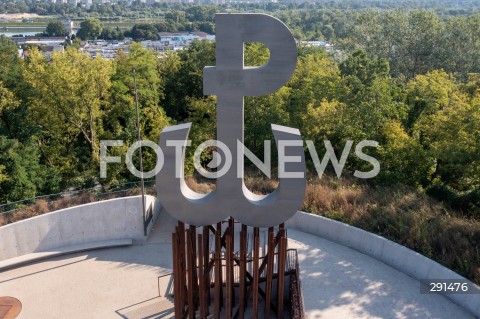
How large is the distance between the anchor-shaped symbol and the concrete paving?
12.9 ft

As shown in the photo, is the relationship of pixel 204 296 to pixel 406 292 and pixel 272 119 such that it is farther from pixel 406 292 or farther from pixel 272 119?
pixel 272 119

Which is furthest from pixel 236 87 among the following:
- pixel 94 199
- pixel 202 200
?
pixel 94 199

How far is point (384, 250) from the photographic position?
585 inches

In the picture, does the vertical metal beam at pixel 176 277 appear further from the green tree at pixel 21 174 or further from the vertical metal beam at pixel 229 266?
the green tree at pixel 21 174

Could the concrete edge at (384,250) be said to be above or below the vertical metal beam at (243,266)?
below

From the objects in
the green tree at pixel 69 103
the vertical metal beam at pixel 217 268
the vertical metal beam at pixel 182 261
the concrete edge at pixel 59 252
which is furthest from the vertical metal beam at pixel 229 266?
the green tree at pixel 69 103

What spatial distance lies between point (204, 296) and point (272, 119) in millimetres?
13615

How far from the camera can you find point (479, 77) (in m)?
28.4

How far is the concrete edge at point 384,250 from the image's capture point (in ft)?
41.4

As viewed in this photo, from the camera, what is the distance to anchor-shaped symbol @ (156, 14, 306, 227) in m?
9.51

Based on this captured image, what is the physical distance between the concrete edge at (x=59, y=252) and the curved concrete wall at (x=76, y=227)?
29 centimetres

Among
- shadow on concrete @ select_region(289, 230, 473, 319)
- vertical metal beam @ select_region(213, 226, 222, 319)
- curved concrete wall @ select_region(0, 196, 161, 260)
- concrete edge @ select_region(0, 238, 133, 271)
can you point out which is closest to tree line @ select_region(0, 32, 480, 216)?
curved concrete wall @ select_region(0, 196, 161, 260)

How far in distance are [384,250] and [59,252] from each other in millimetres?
11176

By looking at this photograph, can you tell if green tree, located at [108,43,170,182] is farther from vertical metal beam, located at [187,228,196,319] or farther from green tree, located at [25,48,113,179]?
vertical metal beam, located at [187,228,196,319]
